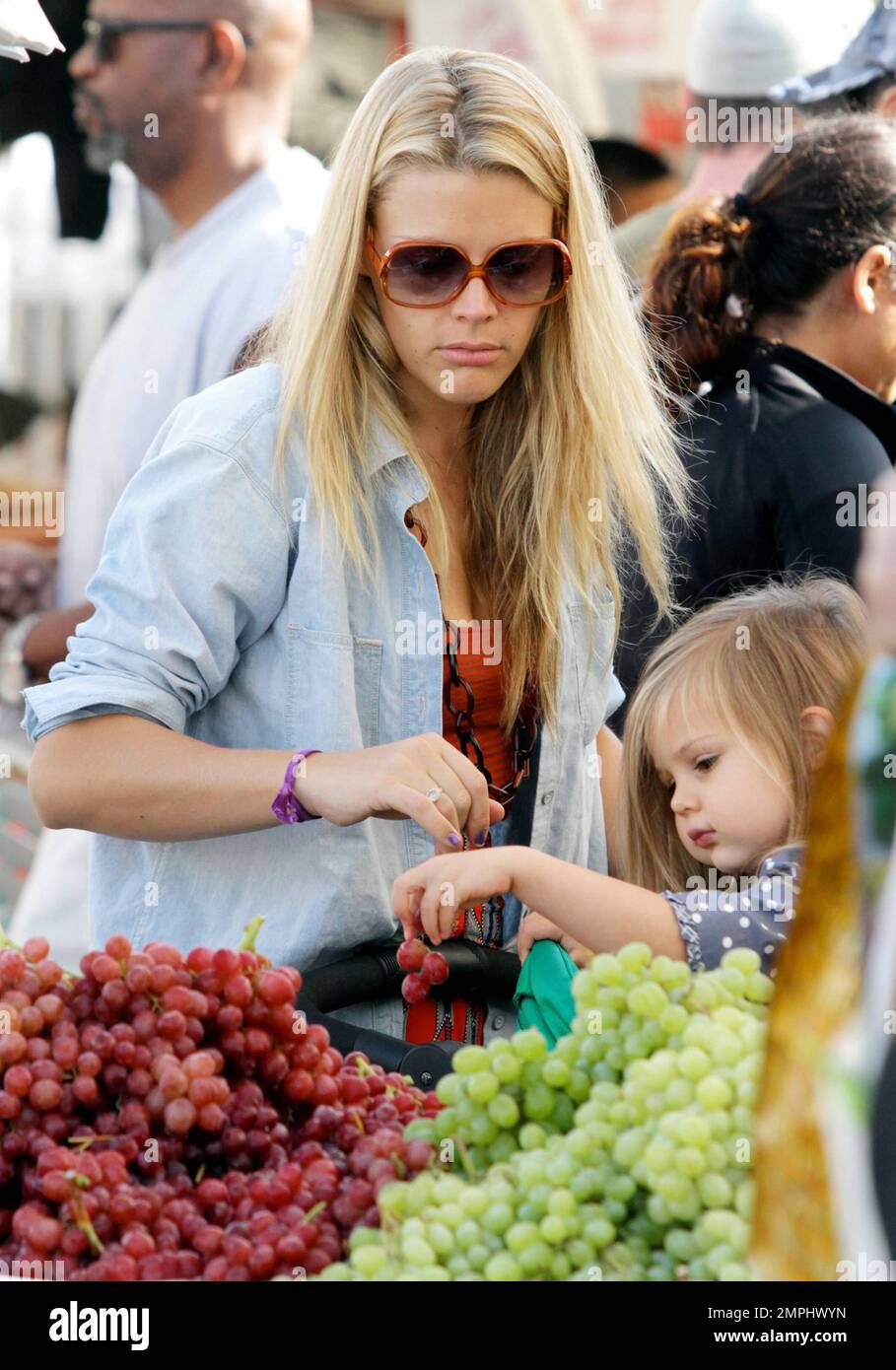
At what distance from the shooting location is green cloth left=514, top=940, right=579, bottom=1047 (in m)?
1.50

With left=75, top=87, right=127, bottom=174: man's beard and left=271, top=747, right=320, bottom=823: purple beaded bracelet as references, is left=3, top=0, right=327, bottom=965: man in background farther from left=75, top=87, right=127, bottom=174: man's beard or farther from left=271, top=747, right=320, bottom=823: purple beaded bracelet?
left=271, top=747, right=320, bottom=823: purple beaded bracelet

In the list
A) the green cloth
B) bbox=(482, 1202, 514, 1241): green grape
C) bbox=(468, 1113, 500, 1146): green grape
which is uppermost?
the green cloth

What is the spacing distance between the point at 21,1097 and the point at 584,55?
4.58 m

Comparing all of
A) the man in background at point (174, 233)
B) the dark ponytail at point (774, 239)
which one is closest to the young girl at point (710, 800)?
the dark ponytail at point (774, 239)

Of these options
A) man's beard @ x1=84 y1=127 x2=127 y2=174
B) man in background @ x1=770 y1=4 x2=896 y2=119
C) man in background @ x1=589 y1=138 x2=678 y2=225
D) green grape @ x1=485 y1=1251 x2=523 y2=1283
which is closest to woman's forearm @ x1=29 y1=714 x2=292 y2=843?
green grape @ x1=485 y1=1251 x2=523 y2=1283

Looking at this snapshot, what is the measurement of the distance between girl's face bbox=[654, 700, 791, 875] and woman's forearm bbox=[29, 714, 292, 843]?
0.48 meters

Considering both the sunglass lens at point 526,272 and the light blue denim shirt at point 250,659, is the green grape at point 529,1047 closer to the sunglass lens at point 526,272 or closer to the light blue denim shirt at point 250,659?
the light blue denim shirt at point 250,659

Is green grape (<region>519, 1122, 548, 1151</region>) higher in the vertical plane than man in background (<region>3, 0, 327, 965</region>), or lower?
lower

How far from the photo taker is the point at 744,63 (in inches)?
138
